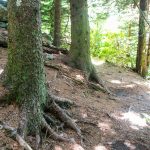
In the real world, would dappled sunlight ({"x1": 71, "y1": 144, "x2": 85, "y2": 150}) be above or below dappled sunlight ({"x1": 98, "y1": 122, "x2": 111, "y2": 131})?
above

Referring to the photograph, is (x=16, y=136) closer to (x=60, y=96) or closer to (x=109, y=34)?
(x=60, y=96)

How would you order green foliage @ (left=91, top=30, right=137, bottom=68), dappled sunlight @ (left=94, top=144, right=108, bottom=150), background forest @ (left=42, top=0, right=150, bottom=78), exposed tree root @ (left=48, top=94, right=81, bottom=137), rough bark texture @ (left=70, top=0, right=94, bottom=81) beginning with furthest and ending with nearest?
1. green foliage @ (left=91, top=30, right=137, bottom=68)
2. background forest @ (left=42, top=0, right=150, bottom=78)
3. rough bark texture @ (left=70, top=0, right=94, bottom=81)
4. exposed tree root @ (left=48, top=94, right=81, bottom=137)
5. dappled sunlight @ (left=94, top=144, right=108, bottom=150)

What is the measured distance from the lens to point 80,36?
31.6 feet

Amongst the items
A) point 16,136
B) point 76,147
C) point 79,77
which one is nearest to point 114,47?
point 79,77

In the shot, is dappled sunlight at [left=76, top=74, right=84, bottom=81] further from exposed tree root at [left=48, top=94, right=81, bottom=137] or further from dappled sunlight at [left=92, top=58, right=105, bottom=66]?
dappled sunlight at [left=92, top=58, right=105, bottom=66]

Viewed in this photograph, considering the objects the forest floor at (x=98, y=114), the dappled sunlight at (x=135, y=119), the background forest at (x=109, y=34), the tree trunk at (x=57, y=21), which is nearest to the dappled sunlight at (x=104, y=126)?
the forest floor at (x=98, y=114)

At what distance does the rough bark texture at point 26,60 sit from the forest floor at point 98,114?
0.72 ft

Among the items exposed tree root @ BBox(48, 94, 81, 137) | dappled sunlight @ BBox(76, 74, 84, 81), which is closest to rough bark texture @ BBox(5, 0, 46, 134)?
exposed tree root @ BBox(48, 94, 81, 137)

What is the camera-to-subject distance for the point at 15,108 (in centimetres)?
533

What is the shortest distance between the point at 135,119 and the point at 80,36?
3.26m

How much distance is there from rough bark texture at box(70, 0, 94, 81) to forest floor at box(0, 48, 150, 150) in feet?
1.21

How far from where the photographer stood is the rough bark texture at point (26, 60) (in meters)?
5.11

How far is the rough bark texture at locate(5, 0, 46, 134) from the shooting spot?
5.11 m

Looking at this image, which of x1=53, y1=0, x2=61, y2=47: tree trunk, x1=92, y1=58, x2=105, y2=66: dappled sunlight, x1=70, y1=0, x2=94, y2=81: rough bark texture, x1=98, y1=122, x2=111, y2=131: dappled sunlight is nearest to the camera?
x1=98, y1=122, x2=111, y2=131: dappled sunlight
